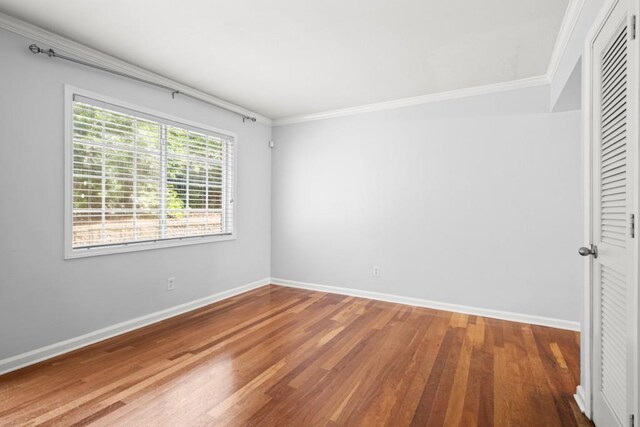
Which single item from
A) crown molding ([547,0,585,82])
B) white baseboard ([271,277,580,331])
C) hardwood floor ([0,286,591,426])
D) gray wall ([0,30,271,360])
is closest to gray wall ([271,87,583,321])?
white baseboard ([271,277,580,331])

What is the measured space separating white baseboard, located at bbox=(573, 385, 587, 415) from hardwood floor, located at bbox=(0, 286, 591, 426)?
0.04 metres

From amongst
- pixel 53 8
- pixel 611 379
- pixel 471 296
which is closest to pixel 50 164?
pixel 53 8

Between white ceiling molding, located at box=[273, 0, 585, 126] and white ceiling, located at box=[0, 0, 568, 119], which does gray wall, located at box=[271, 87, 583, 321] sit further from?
white ceiling, located at box=[0, 0, 568, 119]

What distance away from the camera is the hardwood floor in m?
1.86

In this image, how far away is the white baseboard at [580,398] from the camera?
189 centimetres

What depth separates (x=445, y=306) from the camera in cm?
376

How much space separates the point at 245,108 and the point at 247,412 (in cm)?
365

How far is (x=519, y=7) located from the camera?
2154 mm

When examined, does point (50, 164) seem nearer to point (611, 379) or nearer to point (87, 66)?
point (87, 66)

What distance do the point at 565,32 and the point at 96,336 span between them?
174 inches

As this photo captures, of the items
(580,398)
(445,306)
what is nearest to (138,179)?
(445,306)

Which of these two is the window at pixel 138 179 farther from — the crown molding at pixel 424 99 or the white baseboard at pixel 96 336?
the crown molding at pixel 424 99

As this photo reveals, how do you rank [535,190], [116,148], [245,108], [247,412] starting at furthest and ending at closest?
[245,108] < [535,190] < [116,148] < [247,412]

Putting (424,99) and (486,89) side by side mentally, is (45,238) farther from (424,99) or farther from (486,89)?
(486,89)
